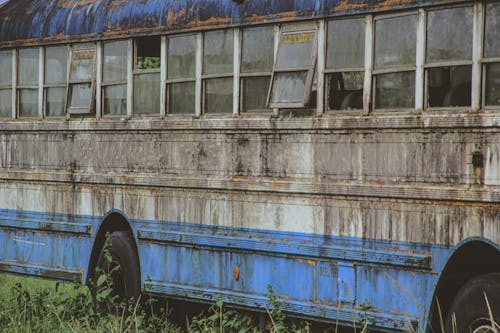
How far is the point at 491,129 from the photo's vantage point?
22.5 feet

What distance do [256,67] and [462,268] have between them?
244 centimetres

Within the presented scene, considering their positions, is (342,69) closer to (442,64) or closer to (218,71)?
(442,64)

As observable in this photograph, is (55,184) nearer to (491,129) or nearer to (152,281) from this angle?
(152,281)

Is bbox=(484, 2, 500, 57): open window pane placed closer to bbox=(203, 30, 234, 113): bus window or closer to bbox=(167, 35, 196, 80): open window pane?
bbox=(203, 30, 234, 113): bus window

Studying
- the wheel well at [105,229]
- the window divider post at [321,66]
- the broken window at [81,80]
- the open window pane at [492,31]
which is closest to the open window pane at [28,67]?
the broken window at [81,80]

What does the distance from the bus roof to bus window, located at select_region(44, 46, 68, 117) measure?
0.41 ft

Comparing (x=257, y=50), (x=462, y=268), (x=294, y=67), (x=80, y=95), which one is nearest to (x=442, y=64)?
(x=462, y=268)

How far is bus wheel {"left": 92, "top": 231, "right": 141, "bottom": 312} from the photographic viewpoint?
9.91 meters

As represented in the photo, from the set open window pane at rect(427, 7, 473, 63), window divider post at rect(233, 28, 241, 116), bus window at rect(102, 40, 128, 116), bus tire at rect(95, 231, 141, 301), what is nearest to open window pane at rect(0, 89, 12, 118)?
bus window at rect(102, 40, 128, 116)

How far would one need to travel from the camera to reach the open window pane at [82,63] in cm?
1047

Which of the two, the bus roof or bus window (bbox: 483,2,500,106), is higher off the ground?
the bus roof

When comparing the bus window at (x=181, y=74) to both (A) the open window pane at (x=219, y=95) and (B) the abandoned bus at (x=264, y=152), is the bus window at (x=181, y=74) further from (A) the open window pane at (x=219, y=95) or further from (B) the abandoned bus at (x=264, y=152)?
(A) the open window pane at (x=219, y=95)

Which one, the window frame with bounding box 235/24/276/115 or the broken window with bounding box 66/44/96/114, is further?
the broken window with bounding box 66/44/96/114

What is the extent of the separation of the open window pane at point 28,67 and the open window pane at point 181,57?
1.96 metres
